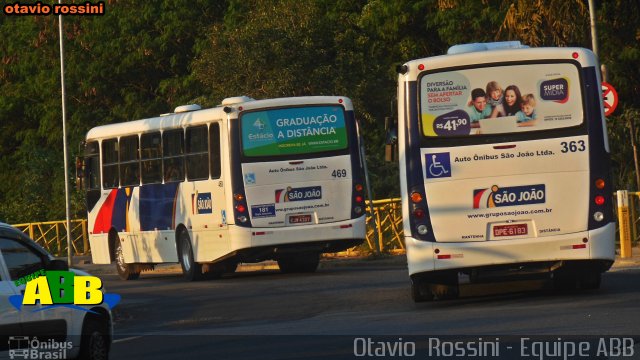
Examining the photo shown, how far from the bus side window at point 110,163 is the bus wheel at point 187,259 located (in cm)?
338

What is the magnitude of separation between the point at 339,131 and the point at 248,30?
19.5 metres

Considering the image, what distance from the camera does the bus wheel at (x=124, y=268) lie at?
31672mm

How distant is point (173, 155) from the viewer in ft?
96.0

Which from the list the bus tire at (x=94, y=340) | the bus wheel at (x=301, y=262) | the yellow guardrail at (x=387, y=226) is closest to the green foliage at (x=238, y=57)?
the yellow guardrail at (x=387, y=226)

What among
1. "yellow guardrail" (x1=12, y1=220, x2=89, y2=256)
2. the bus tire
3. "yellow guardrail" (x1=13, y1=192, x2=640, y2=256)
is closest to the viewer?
the bus tire

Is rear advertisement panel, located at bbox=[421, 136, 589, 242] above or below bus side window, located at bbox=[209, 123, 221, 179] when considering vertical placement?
below

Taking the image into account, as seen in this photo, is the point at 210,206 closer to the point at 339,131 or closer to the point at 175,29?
the point at 339,131

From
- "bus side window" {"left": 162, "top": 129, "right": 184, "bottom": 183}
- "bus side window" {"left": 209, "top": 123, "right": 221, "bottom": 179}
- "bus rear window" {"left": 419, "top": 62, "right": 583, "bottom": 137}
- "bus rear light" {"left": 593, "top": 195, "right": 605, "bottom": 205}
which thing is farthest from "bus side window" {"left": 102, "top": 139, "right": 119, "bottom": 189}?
"bus rear light" {"left": 593, "top": 195, "right": 605, "bottom": 205}

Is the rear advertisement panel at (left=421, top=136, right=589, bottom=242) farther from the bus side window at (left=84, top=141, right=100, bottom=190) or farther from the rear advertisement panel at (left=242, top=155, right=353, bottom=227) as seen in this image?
the bus side window at (left=84, top=141, right=100, bottom=190)

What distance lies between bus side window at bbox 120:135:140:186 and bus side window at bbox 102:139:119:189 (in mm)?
296

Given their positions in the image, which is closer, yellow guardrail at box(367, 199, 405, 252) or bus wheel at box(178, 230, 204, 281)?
bus wheel at box(178, 230, 204, 281)

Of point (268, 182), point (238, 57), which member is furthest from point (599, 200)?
point (238, 57)

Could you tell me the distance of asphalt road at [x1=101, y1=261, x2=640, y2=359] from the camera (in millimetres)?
14281

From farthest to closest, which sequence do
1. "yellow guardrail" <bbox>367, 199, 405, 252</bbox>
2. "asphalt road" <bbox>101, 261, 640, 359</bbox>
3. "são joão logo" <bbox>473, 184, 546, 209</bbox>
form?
"yellow guardrail" <bbox>367, 199, 405, 252</bbox>, "são joão logo" <bbox>473, 184, 546, 209</bbox>, "asphalt road" <bbox>101, 261, 640, 359</bbox>
